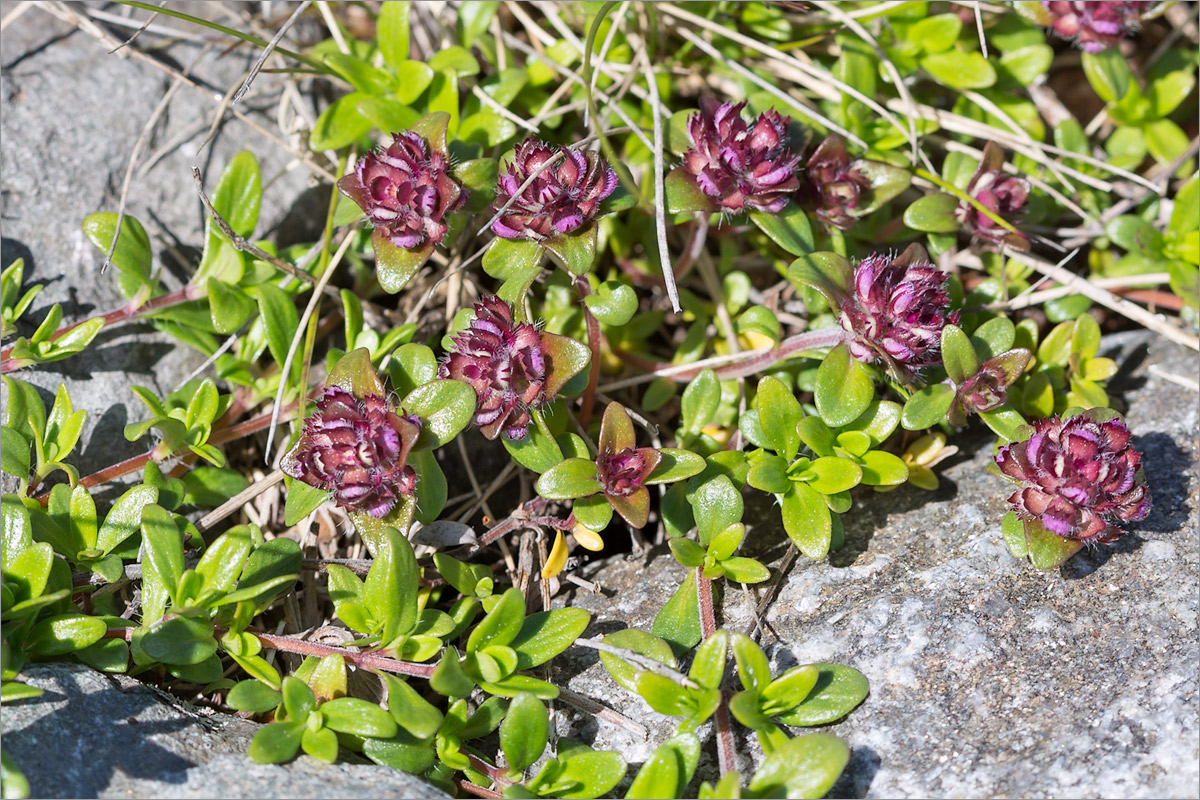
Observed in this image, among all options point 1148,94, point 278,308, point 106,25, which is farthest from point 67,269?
point 1148,94

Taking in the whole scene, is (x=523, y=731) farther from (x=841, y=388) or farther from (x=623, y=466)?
(x=841, y=388)

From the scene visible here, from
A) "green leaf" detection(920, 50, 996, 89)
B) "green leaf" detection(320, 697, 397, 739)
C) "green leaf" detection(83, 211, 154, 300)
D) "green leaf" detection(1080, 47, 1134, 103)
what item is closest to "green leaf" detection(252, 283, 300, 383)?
"green leaf" detection(83, 211, 154, 300)

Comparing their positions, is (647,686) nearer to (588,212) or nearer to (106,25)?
(588,212)

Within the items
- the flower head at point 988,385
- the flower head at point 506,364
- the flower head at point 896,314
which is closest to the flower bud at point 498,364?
the flower head at point 506,364

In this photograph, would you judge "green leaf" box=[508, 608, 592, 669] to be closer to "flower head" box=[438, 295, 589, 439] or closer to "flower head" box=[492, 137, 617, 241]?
"flower head" box=[438, 295, 589, 439]

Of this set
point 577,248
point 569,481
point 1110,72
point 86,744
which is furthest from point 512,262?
point 1110,72
